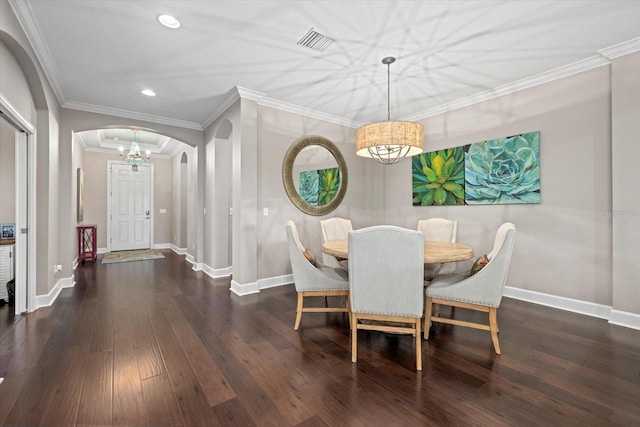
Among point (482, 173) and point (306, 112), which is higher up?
point (306, 112)

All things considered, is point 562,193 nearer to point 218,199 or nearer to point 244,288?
point 244,288

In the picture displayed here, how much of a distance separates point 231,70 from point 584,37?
3.40m

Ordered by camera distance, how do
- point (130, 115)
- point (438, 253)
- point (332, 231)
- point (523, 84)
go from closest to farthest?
1. point (438, 253)
2. point (523, 84)
3. point (332, 231)
4. point (130, 115)

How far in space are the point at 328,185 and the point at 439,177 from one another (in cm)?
171

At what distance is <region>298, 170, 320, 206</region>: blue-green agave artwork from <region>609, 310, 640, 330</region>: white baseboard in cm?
358

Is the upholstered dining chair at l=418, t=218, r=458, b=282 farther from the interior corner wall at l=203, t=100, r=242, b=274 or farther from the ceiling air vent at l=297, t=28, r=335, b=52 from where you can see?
the interior corner wall at l=203, t=100, r=242, b=274

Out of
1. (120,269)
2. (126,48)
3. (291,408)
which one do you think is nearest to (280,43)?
(126,48)

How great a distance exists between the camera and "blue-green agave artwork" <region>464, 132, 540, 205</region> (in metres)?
3.24

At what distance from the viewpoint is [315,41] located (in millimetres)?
2562

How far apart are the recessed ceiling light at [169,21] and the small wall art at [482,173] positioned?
3510 millimetres

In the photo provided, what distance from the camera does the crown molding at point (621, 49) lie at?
255cm

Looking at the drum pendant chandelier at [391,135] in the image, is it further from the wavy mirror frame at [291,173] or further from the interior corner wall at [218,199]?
the interior corner wall at [218,199]

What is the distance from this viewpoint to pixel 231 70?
3084 mm

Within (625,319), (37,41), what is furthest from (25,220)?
(625,319)
